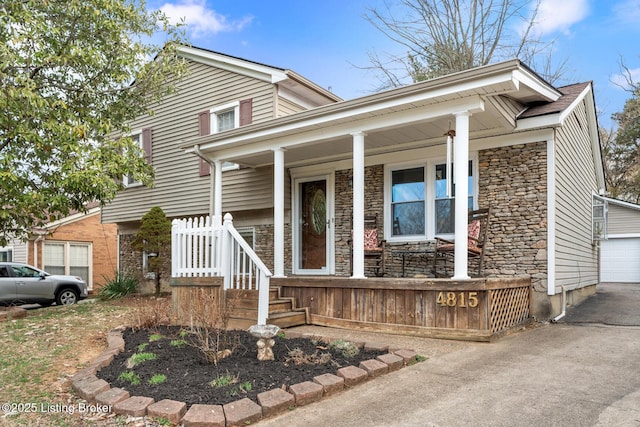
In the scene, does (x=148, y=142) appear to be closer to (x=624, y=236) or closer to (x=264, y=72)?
(x=264, y=72)

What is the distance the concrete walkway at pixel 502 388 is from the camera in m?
2.88

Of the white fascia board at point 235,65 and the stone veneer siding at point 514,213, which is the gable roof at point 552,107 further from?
the white fascia board at point 235,65

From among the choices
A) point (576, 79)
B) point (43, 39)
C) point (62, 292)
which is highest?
point (576, 79)

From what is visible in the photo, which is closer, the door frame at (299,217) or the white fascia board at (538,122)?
the white fascia board at (538,122)

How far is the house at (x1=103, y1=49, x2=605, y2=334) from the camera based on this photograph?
5633mm

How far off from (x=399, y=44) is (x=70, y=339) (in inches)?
612

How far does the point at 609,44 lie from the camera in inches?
837

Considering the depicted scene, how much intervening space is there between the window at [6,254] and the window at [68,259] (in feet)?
6.33

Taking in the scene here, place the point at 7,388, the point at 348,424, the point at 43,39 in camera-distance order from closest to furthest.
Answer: the point at 348,424 < the point at 7,388 < the point at 43,39

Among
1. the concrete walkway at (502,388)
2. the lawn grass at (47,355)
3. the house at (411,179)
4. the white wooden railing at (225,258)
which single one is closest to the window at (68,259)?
the house at (411,179)

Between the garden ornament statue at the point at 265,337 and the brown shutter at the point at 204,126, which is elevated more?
the brown shutter at the point at 204,126

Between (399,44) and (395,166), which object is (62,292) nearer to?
(395,166)

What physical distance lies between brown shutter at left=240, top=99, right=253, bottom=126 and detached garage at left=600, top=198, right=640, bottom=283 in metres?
11.9

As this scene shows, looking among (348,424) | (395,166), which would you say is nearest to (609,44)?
(395,166)
